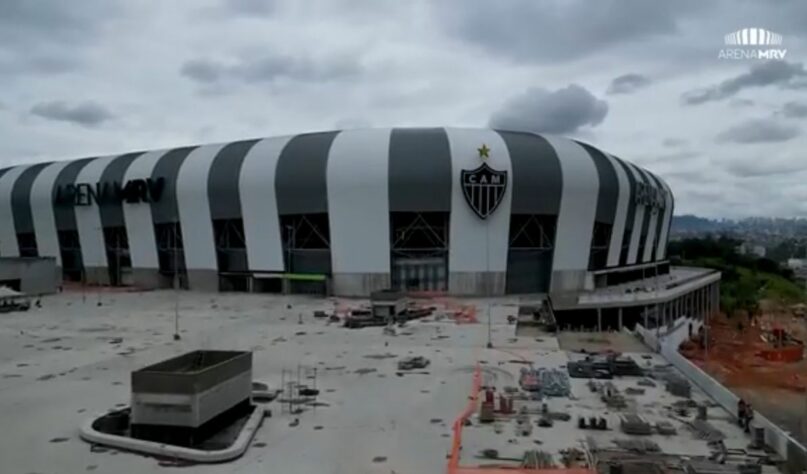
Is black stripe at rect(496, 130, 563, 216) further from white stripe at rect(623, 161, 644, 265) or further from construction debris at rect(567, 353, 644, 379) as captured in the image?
construction debris at rect(567, 353, 644, 379)

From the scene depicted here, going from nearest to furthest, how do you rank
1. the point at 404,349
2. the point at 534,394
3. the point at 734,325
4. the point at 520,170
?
the point at 534,394
the point at 404,349
the point at 520,170
the point at 734,325

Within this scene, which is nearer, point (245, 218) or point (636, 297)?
point (636, 297)

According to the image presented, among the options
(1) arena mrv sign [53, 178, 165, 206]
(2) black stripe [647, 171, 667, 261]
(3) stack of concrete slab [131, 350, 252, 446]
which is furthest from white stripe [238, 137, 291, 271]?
(2) black stripe [647, 171, 667, 261]

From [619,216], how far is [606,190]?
11.7 ft

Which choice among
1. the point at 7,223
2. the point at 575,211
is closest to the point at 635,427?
the point at 575,211

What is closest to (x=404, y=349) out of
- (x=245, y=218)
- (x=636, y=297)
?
(x=636, y=297)

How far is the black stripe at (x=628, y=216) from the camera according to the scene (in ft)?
172

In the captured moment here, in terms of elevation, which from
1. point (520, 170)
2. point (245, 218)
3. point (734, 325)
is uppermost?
point (520, 170)

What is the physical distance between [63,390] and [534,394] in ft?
41.1

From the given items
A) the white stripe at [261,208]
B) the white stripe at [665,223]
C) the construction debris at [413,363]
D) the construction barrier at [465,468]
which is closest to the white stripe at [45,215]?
the white stripe at [261,208]

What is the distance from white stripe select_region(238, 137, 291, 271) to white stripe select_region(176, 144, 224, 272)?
11.3 ft

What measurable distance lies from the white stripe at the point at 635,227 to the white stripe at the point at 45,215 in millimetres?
50541

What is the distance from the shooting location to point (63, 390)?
17.7 meters

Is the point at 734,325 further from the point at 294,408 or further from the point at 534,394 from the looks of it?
the point at 294,408
